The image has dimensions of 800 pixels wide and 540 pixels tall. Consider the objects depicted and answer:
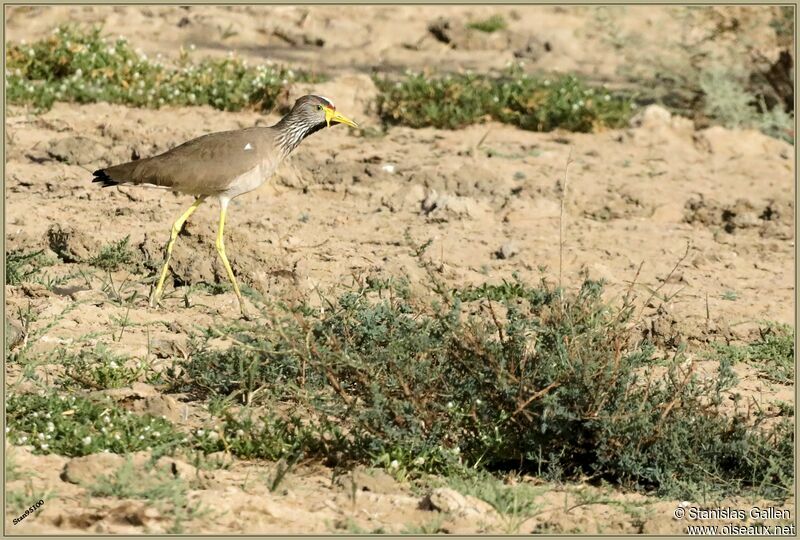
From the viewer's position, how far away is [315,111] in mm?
8883

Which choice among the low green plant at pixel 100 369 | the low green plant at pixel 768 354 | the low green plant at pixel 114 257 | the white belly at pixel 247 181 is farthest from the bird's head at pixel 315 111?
the low green plant at pixel 768 354

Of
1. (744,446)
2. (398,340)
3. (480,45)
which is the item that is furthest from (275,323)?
(480,45)

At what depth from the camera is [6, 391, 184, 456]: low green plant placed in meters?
5.49

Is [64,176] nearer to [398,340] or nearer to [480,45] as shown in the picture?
[398,340]

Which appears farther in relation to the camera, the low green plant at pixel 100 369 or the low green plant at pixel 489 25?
the low green plant at pixel 489 25

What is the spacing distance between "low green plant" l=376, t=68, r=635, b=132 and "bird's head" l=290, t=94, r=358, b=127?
219cm

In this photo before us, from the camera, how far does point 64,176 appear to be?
957 cm

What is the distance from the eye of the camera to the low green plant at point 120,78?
35.6 feet

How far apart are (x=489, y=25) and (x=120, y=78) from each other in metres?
4.82

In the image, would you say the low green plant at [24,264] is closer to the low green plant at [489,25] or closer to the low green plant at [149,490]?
the low green plant at [149,490]

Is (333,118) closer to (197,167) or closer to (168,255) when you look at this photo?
(197,167)

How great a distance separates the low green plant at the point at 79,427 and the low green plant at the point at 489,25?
30.8 feet

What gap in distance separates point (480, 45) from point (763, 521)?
9407mm

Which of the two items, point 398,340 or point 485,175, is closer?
point 398,340
